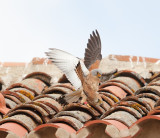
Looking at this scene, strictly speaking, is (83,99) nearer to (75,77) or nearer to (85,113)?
(75,77)

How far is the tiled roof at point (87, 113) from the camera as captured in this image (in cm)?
262

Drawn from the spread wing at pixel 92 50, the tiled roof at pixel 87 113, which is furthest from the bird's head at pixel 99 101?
the spread wing at pixel 92 50

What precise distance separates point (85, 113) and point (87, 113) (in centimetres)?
2

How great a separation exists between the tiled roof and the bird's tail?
6cm

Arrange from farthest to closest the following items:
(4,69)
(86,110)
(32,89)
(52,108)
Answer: (4,69)
(32,89)
(52,108)
(86,110)

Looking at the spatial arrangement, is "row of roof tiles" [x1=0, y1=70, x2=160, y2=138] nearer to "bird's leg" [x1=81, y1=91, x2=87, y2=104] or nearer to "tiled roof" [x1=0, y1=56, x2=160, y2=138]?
"tiled roof" [x1=0, y1=56, x2=160, y2=138]

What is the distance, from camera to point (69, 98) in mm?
3877

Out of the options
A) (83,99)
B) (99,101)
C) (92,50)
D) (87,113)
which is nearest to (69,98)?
(83,99)

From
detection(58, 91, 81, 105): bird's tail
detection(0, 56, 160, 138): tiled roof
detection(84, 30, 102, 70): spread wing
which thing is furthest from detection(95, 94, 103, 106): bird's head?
detection(84, 30, 102, 70): spread wing

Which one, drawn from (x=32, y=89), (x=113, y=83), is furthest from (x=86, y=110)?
(x=32, y=89)

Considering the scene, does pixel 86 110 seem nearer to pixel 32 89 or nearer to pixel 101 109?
pixel 101 109

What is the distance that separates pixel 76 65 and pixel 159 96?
85cm

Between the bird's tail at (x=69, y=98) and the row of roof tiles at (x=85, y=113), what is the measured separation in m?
0.06

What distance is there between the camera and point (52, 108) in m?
3.79
